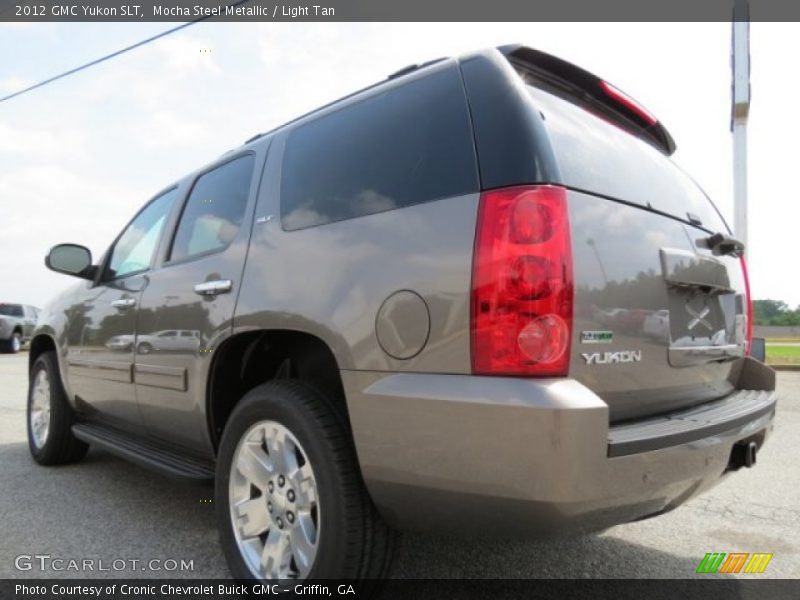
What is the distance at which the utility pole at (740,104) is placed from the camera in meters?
9.26

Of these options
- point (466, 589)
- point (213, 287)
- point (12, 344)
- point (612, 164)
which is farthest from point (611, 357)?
point (12, 344)

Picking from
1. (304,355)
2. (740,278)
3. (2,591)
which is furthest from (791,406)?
(2,591)

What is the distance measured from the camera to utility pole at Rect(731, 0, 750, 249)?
9.26m

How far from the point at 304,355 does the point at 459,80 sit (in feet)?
4.00

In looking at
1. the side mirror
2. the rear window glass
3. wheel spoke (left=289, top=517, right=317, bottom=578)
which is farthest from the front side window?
the rear window glass

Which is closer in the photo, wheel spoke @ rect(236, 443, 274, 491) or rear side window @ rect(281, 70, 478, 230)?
rear side window @ rect(281, 70, 478, 230)

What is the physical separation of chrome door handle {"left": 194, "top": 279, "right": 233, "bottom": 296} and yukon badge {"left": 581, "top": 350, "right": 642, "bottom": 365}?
1489mm

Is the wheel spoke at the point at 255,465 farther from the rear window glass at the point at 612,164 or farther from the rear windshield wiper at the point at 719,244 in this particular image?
the rear windshield wiper at the point at 719,244

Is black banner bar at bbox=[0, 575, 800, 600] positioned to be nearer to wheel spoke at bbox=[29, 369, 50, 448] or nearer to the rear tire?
the rear tire

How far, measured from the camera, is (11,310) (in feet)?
67.3

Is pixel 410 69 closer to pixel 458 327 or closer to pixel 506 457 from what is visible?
pixel 458 327

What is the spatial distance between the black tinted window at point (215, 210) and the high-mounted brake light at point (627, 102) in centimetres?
159

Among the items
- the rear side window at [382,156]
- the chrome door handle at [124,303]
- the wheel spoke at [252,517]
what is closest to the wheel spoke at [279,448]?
the wheel spoke at [252,517]

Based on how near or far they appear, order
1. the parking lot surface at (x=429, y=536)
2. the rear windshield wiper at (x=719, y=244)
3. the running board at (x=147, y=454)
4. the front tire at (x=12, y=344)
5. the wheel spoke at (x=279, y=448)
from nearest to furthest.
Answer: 1. the wheel spoke at (x=279, y=448)
2. the rear windshield wiper at (x=719, y=244)
3. the parking lot surface at (x=429, y=536)
4. the running board at (x=147, y=454)
5. the front tire at (x=12, y=344)
